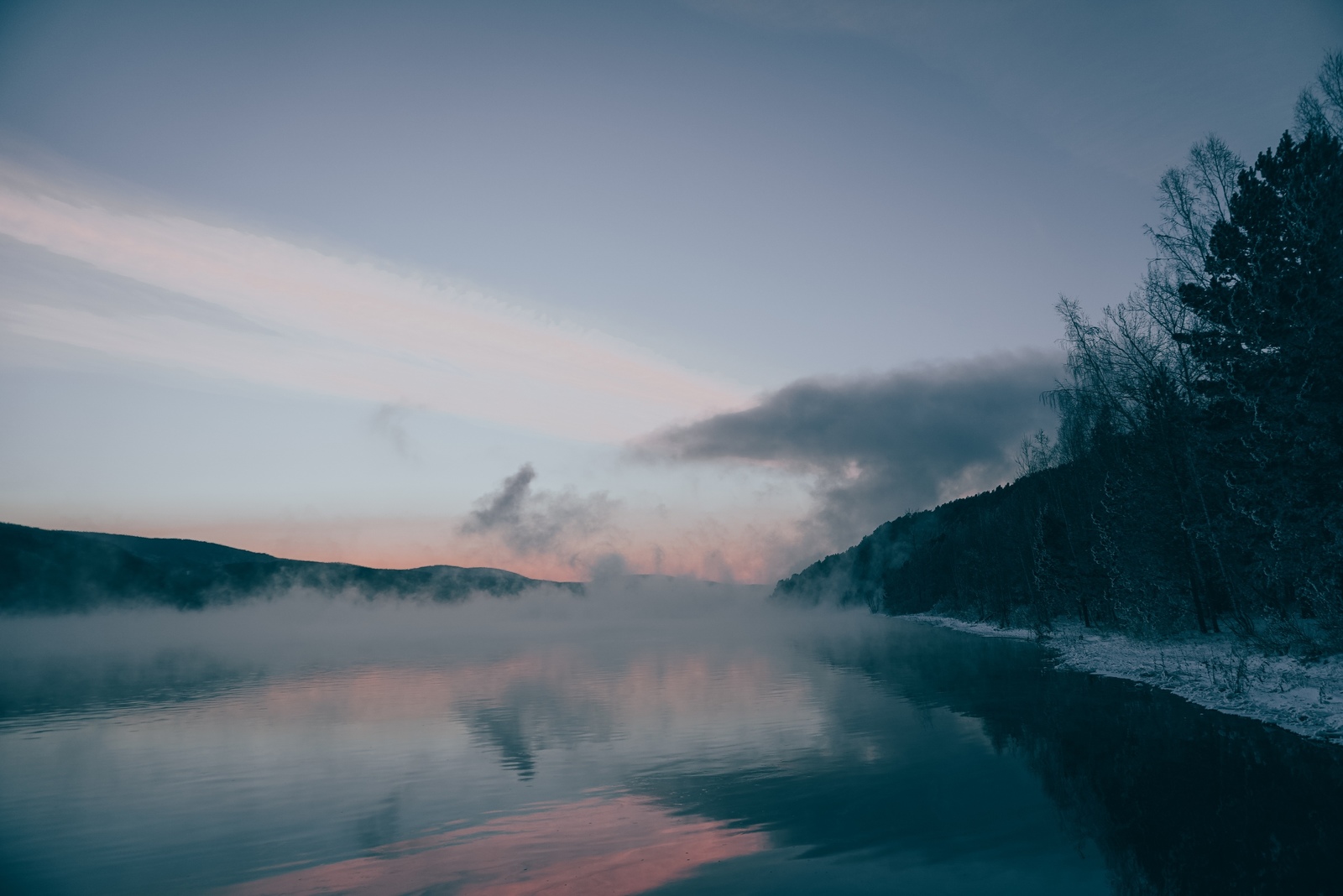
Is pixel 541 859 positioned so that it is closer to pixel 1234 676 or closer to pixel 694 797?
pixel 694 797

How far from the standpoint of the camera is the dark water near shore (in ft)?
34.0

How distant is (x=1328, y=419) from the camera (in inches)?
850

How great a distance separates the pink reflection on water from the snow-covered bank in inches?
640

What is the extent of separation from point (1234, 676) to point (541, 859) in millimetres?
26817

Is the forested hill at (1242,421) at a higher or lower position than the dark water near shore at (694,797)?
higher

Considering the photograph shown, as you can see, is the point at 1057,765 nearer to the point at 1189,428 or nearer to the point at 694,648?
the point at 1189,428

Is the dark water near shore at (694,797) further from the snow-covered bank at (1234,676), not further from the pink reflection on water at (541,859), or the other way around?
the snow-covered bank at (1234,676)

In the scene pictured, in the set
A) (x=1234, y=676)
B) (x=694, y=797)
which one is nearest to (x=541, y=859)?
(x=694, y=797)

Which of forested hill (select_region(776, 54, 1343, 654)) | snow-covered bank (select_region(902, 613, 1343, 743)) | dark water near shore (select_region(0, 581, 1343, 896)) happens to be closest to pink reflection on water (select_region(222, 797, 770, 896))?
dark water near shore (select_region(0, 581, 1343, 896))

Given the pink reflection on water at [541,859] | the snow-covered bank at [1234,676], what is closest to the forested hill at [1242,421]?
the snow-covered bank at [1234,676]

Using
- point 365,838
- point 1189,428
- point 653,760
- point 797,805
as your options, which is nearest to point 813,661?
point 1189,428

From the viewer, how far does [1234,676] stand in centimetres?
2406

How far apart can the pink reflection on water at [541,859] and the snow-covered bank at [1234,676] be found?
16.3 m

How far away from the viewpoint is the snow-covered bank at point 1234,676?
18.0 meters
